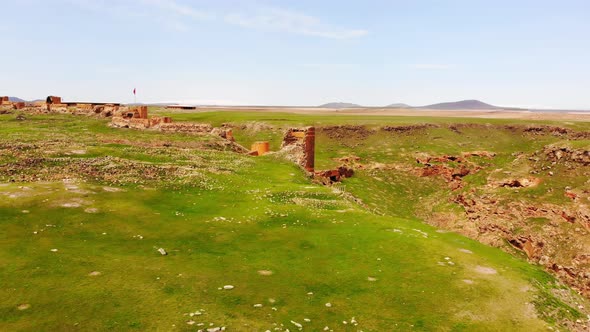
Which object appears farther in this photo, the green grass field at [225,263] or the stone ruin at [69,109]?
the stone ruin at [69,109]

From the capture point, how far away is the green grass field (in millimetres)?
13953

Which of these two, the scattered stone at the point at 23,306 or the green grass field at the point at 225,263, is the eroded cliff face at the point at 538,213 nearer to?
the green grass field at the point at 225,263

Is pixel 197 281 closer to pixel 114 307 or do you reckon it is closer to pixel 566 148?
pixel 114 307

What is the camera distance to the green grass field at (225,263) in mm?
13953

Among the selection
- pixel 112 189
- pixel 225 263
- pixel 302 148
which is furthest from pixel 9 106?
pixel 225 263

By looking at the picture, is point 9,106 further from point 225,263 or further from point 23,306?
point 23,306

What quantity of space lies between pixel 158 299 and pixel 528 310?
14.3m

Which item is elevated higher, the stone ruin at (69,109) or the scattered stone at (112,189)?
the stone ruin at (69,109)

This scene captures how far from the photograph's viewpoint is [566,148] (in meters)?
59.5

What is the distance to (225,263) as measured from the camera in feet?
60.0

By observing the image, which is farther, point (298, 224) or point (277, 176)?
point (277, 176)

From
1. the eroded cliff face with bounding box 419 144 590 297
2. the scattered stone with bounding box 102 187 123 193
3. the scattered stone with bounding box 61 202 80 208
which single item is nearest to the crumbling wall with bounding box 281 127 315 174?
the eroded cliff face with bounding box 419 144 590 297

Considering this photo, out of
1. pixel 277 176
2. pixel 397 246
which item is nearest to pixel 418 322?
pixel 397 246

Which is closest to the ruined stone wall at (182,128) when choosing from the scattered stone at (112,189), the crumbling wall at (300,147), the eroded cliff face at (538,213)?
the crumbling wall at (300,147)
